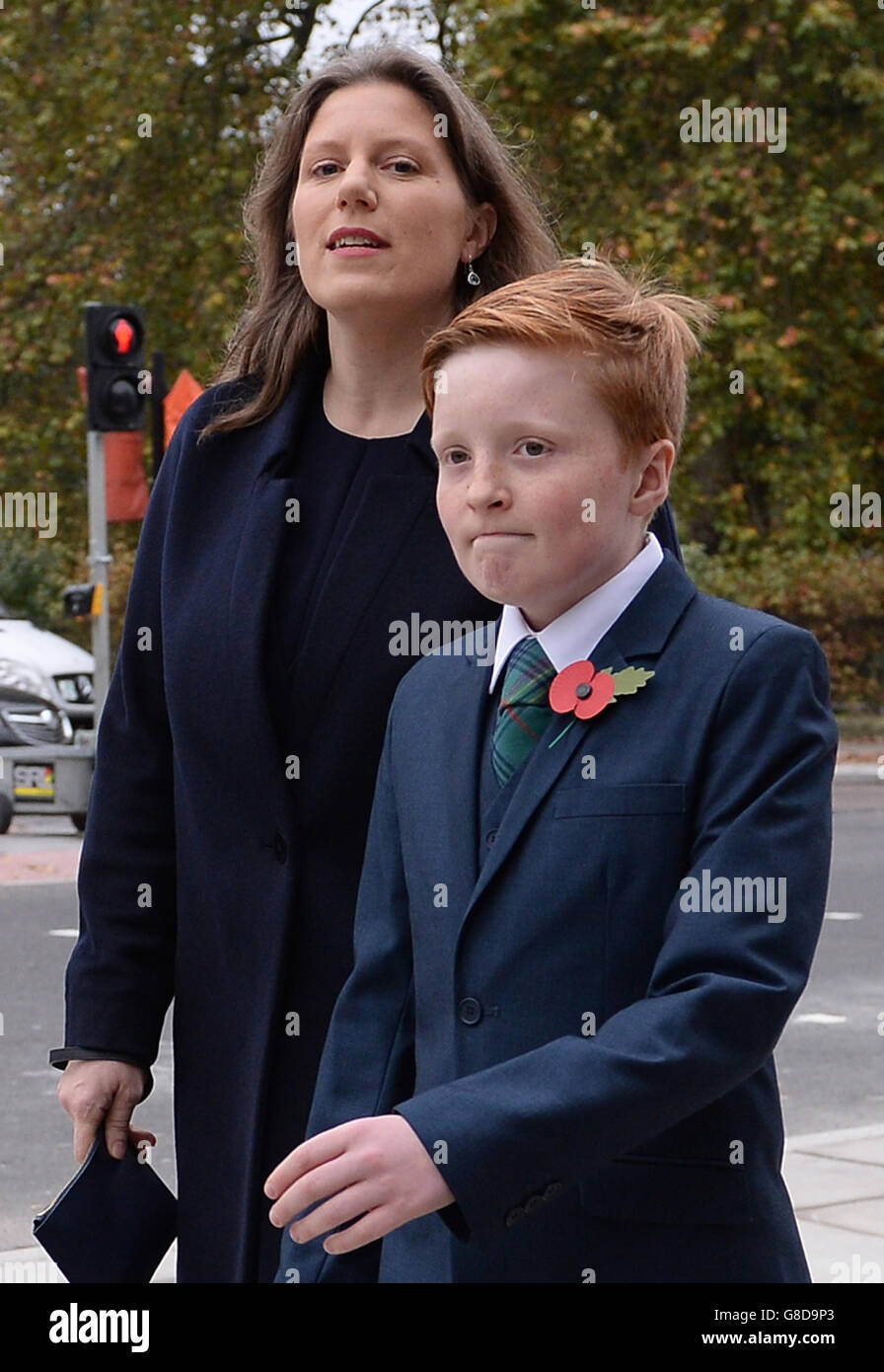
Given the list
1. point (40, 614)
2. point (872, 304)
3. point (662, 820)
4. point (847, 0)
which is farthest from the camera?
point (40, 614)

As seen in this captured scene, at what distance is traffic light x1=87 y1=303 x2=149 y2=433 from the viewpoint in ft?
41.1

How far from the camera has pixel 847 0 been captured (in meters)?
20.9

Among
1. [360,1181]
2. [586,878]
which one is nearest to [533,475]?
[586,878]

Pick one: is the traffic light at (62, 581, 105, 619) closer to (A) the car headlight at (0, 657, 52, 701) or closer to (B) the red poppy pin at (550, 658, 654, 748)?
(A) the car headlight at (0, 657, 52, 701)

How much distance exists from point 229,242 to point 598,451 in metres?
20.7

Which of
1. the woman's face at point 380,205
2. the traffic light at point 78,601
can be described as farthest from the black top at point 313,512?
the traffic light at point 78,601

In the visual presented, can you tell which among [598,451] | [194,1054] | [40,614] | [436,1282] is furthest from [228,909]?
[40,614]

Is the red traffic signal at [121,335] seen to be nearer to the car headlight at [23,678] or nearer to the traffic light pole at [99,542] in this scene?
the traffic light pole at [99,542]

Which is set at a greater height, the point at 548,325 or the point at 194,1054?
the point at 548,325

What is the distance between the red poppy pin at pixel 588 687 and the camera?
173cm

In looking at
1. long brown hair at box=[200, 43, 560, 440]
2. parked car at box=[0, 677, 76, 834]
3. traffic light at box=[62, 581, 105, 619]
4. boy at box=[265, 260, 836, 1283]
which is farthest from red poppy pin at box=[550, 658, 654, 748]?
parked car at box=[0, 677, 76, 834]

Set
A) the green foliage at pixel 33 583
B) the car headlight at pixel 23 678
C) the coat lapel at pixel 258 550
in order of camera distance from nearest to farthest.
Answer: the coat lapel at pixel 258 550, the car headlight at pixel 23 678, the green foliage at pixel 33 583

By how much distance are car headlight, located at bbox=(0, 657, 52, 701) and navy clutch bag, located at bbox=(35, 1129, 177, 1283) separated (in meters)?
12.8
